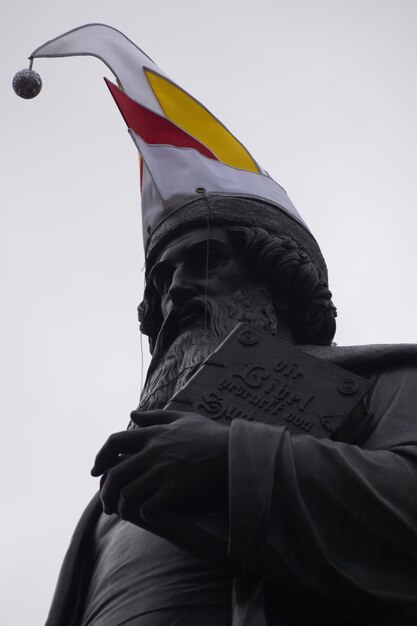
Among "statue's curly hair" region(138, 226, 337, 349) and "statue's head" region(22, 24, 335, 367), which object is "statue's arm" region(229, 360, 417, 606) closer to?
"statue's head" region(22, 24, 335, 367)

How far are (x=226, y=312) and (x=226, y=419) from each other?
4.76ft

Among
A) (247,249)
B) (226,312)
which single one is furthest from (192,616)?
(247,249)

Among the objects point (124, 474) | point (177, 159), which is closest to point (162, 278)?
point (177, 159)

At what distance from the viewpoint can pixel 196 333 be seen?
663 cm

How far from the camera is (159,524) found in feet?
15.4

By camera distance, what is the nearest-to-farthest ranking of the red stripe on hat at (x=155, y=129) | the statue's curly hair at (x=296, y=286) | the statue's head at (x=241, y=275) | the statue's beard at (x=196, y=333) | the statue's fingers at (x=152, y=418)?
the statue's fingers at (x=152, y=418), the statue's beard at (x=196, y=333), the statue's head at (x=241, y=275), the statue's curly hair at (x=296, y=286), the red stripe on hat at (x=155, y=129)

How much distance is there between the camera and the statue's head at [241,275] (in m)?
6.77

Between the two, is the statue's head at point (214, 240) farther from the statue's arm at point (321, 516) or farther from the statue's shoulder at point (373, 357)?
the statue's arm at point (321, 516)

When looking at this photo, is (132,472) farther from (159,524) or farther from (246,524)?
(246,524)

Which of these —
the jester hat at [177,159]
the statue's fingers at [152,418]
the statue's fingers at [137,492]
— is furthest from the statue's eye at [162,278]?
the statue's fingers at [137,492]

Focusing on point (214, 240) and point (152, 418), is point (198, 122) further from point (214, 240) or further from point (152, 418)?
point (152, 418)

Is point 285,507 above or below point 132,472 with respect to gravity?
below

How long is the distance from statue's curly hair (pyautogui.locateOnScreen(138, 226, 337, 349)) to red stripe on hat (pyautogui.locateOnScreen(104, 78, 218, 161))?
1.64 metres

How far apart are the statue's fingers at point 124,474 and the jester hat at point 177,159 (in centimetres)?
285
